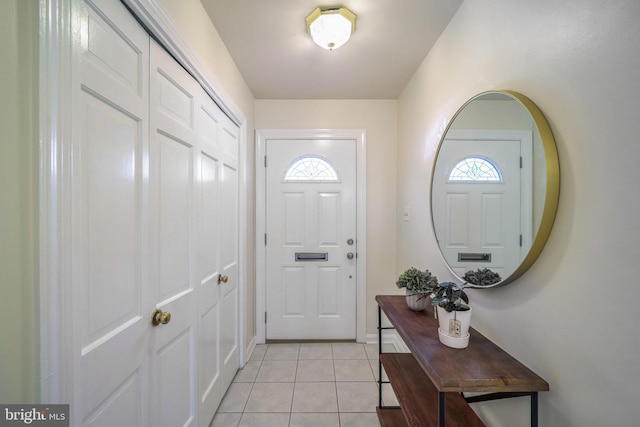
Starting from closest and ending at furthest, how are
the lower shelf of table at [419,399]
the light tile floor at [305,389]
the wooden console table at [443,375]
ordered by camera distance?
the wooden console table at [443,375] < the lower shelf of table at [419,399] < the light tile floor at [305,389]

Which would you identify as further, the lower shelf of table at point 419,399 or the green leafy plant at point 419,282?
the green leafy plant at point 419,282

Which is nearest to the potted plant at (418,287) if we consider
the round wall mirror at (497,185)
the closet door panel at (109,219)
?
Result: the round wall mirror at (497,185)

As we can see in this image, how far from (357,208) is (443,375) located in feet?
5.82

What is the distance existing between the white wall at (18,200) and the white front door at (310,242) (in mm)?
1912

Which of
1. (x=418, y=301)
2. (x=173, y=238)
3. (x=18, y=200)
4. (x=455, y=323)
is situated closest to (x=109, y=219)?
(x=18, y=200)

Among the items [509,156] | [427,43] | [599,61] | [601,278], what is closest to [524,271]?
[601,278]

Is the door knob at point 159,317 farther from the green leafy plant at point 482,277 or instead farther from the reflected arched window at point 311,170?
the reflected arched window at point 311,170

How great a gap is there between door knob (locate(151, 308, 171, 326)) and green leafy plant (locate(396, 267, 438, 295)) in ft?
3.82

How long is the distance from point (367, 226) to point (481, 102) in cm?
153

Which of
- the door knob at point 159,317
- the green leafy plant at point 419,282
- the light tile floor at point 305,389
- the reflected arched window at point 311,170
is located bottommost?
the light tile floor at point 305,389

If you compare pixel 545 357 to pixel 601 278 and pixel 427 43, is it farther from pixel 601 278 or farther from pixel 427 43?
pixel 427 43

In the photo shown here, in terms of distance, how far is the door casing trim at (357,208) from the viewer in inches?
96.5

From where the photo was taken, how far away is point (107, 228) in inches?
31.3

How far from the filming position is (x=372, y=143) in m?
2.51
